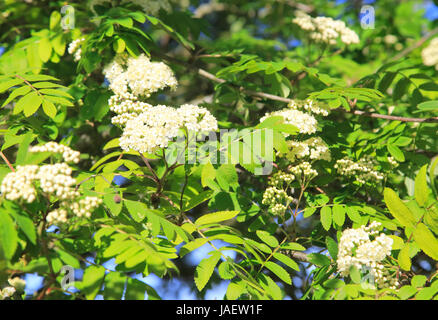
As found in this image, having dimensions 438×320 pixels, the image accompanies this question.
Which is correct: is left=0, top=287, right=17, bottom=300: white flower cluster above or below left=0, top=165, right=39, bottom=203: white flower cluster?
below

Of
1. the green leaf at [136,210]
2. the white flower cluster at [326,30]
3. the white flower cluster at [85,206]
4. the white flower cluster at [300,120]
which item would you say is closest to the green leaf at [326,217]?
the white flower cluster at [300,120]

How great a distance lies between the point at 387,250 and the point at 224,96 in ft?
6.66

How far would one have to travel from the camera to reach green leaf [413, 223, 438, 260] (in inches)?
92.5

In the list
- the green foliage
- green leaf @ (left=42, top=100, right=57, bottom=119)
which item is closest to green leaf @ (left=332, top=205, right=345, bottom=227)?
the green foliage

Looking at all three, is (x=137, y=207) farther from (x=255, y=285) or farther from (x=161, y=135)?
(x=255, y=285)

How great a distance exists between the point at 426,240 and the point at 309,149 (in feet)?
3.18

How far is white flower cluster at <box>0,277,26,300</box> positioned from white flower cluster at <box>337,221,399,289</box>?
6.13 ft

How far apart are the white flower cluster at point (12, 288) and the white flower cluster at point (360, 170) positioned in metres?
2.24

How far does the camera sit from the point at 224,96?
372 cm

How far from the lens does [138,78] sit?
9.62ft

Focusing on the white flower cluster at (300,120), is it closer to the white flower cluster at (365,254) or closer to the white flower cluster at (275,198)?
the white flower cluster at (275,198)

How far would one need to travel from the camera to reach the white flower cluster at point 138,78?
2.89 m

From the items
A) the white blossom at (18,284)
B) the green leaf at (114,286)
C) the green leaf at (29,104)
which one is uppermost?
the green leaf at (29,104)

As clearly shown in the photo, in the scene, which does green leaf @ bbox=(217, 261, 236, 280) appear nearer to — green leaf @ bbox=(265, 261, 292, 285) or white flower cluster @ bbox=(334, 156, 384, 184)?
green leaf @ bbox=(265, 261, 292, 285)
